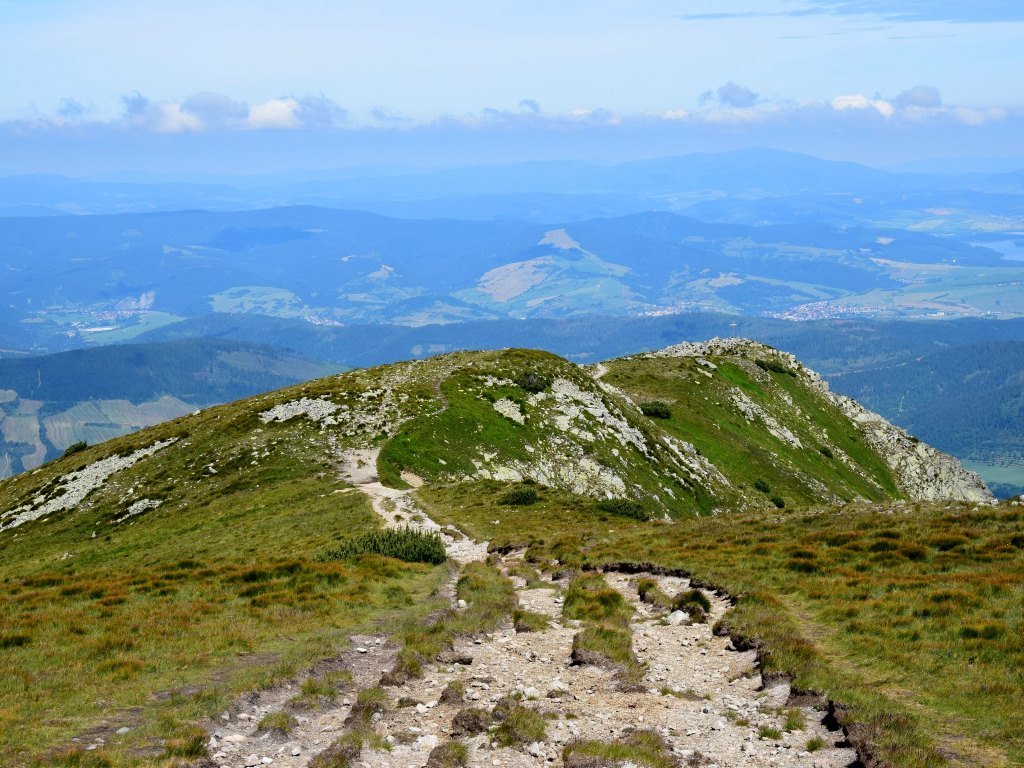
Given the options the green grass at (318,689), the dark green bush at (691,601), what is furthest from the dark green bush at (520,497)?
the green grass at (318,689)

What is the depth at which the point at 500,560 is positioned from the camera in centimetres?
3578

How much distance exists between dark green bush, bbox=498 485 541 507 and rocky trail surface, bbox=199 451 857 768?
27.3 metres

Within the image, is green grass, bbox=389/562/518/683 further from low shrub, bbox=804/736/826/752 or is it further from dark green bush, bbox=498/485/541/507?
dark green bush, bbox=498/485/541/507

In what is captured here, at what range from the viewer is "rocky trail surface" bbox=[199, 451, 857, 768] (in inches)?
586

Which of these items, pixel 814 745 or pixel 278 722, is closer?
pixel 814 745

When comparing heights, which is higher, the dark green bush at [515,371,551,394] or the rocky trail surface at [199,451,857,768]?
the rocky trail surface at [199,451,857,768]

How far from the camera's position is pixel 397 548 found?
35781 millimetres

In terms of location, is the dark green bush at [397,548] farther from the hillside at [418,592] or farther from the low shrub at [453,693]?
the low shrub at [453,693]

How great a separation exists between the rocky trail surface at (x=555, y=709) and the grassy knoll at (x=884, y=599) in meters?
1.27

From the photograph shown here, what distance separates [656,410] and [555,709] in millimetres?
76141

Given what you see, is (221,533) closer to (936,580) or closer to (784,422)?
A: (936,580)

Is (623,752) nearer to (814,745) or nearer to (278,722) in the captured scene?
(814,745)

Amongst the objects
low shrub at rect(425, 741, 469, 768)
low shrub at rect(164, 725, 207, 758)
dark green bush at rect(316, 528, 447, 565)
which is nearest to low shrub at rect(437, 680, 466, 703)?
low shrub at rect(425, 741, 469, 768)

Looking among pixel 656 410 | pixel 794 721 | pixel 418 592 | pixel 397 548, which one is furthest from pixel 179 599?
pixel 656 410
